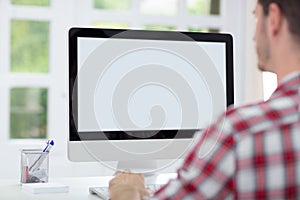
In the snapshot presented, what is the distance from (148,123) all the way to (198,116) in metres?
0.18

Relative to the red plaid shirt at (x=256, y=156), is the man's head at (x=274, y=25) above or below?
above

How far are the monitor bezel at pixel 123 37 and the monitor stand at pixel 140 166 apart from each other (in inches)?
4.5

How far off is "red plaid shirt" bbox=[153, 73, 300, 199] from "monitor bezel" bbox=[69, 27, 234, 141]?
1019 mm

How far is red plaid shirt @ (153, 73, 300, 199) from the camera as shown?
88cm

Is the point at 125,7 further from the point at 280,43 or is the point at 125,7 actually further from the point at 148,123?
the point at 280,43

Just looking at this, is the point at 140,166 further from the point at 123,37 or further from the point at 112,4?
the point at 112,4

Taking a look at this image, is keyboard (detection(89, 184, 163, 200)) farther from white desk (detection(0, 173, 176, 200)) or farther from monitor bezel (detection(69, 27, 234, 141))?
monitor bezel (detection(69, 27, 234, 141))

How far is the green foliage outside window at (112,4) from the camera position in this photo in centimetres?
329

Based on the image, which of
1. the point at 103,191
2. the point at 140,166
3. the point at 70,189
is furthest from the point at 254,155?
the point at 140,166

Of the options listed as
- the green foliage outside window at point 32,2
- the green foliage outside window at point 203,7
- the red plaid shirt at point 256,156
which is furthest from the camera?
the green foliage outside window at point 203,7

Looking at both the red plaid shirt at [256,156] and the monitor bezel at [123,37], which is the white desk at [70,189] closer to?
the monitor bezel at [123,37]

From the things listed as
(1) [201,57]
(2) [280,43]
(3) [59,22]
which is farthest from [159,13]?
(2) [280,43]

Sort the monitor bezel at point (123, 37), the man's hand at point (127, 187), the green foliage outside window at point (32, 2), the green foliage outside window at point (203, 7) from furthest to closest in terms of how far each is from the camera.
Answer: the green foliage outside window at point (203, 7) < the green foliage outside window at point (32, 2) < the monitor bezel at point (123, 37) < the man's hand at point (127, 187)

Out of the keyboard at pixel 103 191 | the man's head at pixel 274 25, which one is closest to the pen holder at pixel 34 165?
the keyboard at pixel 103 191
